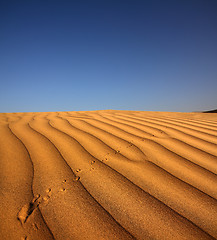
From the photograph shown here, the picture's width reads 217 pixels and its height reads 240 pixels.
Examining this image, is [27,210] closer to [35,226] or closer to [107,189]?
[35,226]

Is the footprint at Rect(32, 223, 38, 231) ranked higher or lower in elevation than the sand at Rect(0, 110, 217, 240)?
lower

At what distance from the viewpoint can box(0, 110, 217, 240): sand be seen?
2.01 feet

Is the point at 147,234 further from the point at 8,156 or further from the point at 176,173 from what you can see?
the point at 8,156

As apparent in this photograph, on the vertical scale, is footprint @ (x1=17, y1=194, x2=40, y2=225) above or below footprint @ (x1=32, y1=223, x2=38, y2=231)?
above

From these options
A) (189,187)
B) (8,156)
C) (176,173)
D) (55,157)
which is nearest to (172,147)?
(176,173)

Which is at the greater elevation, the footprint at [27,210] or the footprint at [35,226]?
the footprint at [27,210]

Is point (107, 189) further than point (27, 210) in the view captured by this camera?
Yes

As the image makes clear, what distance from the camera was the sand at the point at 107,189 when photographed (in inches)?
24.1

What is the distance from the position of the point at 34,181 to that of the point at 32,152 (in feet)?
1.30

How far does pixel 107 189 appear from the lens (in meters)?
0.83

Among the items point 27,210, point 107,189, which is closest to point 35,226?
point 27,210

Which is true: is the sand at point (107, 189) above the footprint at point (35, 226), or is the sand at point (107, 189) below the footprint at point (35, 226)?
above

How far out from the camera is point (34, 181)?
87cm

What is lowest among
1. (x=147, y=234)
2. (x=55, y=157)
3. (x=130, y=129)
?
(x=147, y=234)
